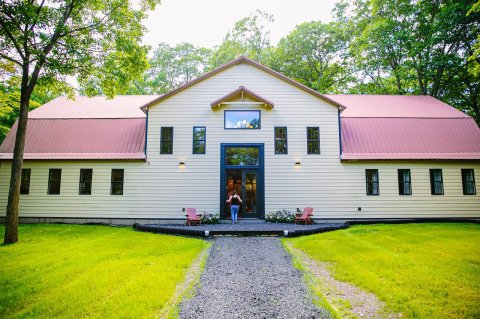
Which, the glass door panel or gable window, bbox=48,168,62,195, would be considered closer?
the glass door panel

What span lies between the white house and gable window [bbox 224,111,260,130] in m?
0.06

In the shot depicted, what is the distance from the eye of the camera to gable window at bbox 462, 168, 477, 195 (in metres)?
14.8

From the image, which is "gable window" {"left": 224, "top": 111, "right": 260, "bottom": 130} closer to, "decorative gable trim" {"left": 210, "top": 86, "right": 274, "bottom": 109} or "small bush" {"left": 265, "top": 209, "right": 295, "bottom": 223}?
"decorative gable trim" {"left": 210, "top": 86, "right": 274, "bottom": 109}

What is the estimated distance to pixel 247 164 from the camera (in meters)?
14.8

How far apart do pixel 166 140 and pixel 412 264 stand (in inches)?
479

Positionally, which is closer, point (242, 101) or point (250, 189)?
point (250, 189)

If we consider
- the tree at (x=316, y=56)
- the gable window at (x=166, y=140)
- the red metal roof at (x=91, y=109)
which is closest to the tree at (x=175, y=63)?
the tree at (x=316, y=56)

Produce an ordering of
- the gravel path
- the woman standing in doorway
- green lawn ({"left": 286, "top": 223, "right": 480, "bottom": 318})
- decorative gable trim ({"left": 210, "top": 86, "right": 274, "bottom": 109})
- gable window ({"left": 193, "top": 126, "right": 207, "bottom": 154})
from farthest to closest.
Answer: gable window ({"left": 193, "top": 126, "right": 207, "bottom": 154}), decorative gable trim ({"left": 210, "top": 86, "right": 274, "bottom": 109}), the woman standing in doorway, green lawn ({"left": 286, "top": 223, "right": 480, "bottom": 318}), the gravel path

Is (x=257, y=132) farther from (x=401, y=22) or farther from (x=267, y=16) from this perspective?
(x=267, y=16)

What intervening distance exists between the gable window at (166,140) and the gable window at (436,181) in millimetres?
14223

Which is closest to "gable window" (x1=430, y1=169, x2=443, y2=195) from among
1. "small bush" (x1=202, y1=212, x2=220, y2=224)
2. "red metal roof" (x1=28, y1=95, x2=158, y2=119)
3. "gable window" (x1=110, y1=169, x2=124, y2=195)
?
"small bush" (x1=202, y1=212, x2=220, y2=224)

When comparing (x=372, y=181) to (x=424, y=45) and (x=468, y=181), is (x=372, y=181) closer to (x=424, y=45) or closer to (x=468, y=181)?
(x=468, y=181)

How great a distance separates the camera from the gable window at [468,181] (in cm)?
1475

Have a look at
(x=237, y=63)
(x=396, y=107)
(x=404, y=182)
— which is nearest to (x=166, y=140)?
(x=237, y=63)
